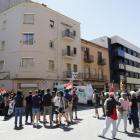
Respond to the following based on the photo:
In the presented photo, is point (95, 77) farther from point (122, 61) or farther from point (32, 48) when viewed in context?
point (32, 48)

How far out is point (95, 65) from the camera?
92.6 ft

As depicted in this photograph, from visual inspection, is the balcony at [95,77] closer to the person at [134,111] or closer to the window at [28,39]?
the window at [28,39]

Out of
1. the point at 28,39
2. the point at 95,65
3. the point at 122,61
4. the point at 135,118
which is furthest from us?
the point at 122,61

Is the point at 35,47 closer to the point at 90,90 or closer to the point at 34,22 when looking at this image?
the point at 34,22

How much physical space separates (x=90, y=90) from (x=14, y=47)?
36.7ft

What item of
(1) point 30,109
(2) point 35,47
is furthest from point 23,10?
(1) point 30,109

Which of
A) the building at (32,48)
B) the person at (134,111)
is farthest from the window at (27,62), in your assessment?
the person at (134,111)

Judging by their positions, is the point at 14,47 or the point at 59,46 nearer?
the point at 14,47

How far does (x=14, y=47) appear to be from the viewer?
1981cm

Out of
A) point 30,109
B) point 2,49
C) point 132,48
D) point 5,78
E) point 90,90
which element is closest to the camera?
point 30,109

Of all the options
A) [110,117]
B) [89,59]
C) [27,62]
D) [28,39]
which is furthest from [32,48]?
[110,117]

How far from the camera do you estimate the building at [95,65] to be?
26.2 metres

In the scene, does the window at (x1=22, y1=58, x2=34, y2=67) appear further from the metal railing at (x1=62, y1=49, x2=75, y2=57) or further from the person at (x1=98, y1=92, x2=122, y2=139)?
the person at (x1=98, y1=92, x2=122, y2=139)

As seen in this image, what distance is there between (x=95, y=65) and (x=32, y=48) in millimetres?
13103
